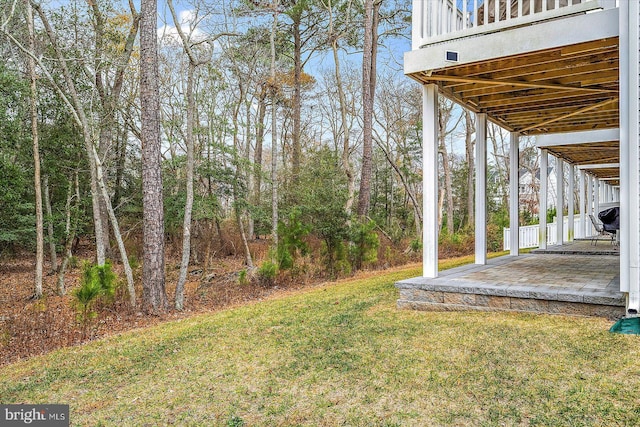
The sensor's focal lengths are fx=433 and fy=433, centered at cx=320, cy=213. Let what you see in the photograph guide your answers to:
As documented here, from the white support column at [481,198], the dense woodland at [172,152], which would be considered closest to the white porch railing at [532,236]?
the dense woodland at [172,152]

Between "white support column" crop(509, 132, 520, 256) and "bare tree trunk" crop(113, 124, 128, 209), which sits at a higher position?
"bare tree trunk" crop(113, 124, 128, 209)

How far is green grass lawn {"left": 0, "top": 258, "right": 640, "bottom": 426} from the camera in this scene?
8.46 ft

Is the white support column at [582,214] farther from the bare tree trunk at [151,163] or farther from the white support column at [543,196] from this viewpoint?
the bare tree trunk at [151,163]

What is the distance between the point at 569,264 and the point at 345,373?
192 inches

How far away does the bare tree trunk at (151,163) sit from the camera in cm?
710

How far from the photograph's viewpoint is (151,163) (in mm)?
7152

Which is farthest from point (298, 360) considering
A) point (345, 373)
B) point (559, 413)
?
point (559, 413)

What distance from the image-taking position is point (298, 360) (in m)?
3.57

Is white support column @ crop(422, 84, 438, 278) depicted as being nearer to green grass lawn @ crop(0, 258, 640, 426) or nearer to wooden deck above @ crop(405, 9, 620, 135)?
wooden deck above @ crop(405, 9, 620, 135)

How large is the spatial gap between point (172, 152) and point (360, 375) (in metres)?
10.2

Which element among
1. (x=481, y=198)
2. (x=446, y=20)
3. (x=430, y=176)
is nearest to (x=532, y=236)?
(x=481, y=198)

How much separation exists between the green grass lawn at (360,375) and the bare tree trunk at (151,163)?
263cm

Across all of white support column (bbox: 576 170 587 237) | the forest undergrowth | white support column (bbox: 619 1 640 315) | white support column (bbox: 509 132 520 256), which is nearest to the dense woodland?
the forest undergrowth

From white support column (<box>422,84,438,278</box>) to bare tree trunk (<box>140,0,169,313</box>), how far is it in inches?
176
